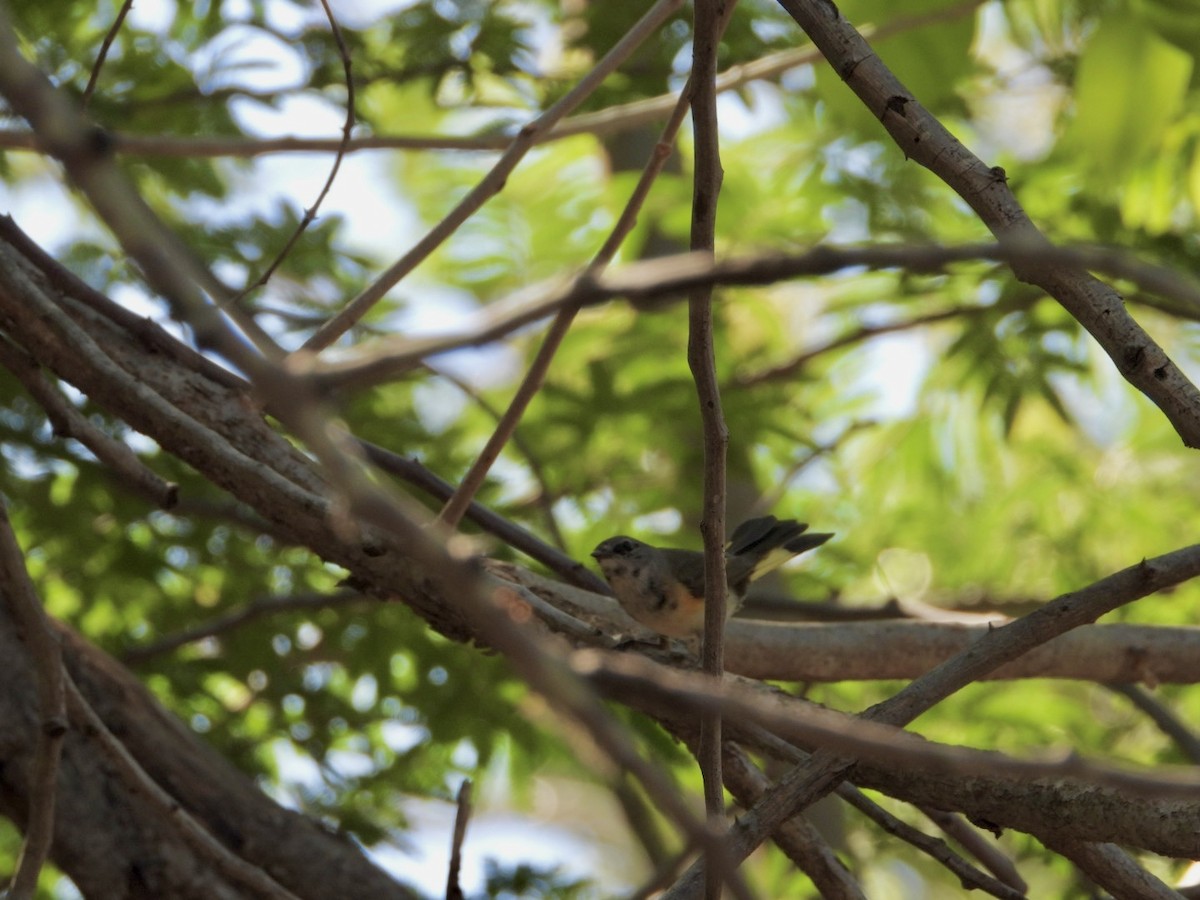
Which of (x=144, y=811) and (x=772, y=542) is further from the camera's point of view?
(x=772, y=542)

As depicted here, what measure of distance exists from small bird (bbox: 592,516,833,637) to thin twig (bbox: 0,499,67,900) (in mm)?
2038

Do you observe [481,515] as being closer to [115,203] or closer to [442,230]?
[442,230]

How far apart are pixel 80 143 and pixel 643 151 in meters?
6.39

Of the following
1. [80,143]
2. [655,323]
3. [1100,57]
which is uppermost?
[655,323]

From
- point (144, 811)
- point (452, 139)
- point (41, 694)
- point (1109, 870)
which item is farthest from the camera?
point (144, 811)

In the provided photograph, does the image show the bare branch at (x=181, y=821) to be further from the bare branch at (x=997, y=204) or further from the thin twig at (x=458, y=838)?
the bare branch at (x=997, y=204)

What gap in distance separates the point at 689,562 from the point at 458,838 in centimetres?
220

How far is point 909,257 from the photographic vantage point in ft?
4.10

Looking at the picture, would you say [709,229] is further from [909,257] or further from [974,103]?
[974,103]

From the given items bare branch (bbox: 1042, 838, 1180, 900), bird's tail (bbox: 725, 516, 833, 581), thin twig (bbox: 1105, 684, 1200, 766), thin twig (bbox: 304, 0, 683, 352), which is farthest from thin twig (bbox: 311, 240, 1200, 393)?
bird's tail (bbox: 725, 516, 833, 581)

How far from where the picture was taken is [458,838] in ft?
9.14

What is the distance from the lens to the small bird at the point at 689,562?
4.66 metres

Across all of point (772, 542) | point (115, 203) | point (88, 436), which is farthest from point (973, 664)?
point (772, 542)

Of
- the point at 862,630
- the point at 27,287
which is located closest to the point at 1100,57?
the point at 862,630
